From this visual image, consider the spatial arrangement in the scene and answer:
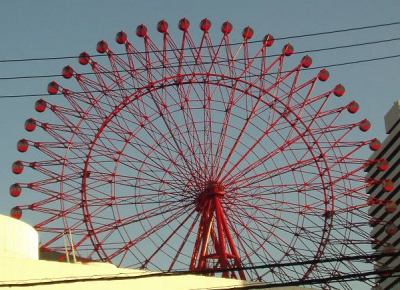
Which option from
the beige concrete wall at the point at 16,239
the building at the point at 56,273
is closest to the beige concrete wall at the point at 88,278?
the building at the point at 56,273

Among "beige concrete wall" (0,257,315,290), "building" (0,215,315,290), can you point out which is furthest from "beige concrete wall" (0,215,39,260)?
"beige concrete wall" (0,257,315,290)

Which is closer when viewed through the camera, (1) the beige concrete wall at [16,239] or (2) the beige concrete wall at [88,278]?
(2) the beige concrete wall at [88,278]

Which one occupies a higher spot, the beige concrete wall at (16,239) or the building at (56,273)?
the beige concrete wall at (16,239)

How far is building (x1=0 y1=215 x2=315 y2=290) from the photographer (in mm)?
23297

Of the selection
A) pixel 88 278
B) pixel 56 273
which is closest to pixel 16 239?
pixel 56 273

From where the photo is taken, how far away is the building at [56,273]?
2330 centimetres

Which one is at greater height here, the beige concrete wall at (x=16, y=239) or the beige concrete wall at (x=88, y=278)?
the beige concrete wall at (x=16, y=239)

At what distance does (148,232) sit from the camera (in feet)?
108

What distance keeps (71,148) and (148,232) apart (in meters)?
4.23

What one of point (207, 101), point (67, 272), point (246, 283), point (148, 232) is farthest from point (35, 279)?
point (207, 101)

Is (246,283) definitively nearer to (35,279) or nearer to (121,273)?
(121,273)

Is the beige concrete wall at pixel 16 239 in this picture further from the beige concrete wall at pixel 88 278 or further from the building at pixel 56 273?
the beige concrete wall at pixel 88 278

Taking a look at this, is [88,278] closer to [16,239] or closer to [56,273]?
[56,273]

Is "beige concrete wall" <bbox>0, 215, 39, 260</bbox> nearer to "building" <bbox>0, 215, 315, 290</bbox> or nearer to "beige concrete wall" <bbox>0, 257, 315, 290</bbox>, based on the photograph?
"building" <bbox>0, 215, 315, 290</bbox>
